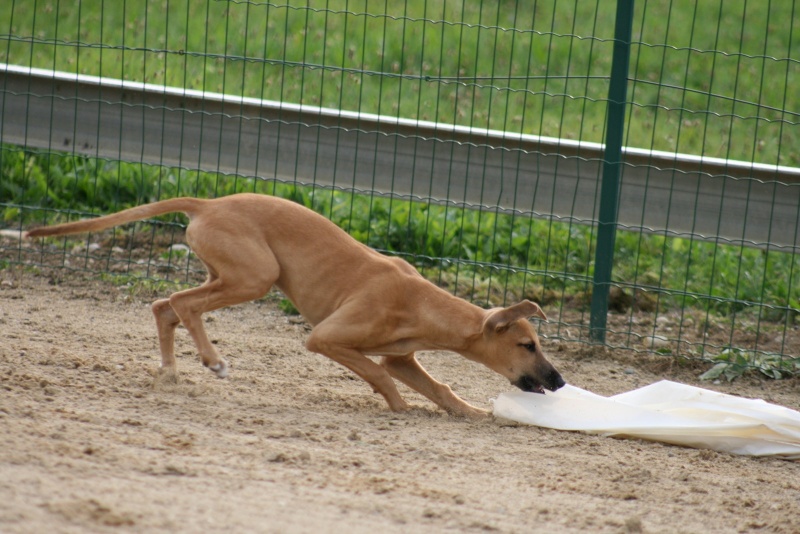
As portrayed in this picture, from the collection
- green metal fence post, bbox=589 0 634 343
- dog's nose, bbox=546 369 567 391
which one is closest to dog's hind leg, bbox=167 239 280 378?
dog's nose, bbox=546 369 567 391

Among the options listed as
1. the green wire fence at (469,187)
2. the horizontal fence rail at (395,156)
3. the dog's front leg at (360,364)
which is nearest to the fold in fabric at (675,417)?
the dog's front leg at (360,364)

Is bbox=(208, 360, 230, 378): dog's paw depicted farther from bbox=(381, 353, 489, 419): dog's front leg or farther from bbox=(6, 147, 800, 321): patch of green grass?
bbox=(6, 147, 800, 321): patch of green grass

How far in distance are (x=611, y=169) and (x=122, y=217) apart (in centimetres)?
340

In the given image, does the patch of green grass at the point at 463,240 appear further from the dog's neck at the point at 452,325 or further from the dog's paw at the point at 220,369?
the dog's paw at the point at 220,369

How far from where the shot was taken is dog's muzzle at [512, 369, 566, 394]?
550cm

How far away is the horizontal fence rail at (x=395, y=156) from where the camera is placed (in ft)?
22.8

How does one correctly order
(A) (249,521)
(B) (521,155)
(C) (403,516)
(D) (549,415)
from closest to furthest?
(A) (249,521), (C) (403,516), (D) (549,415), (B) (521,155)

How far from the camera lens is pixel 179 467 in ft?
12.9

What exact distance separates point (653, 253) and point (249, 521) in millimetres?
6351

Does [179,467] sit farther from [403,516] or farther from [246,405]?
[246,405]

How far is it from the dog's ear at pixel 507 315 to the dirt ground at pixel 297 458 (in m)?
0.53

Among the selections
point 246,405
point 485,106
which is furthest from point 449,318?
point 485,106

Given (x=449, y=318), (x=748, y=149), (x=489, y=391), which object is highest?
(x=748, y=149)

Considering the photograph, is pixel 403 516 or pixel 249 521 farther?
pixel 403 516
